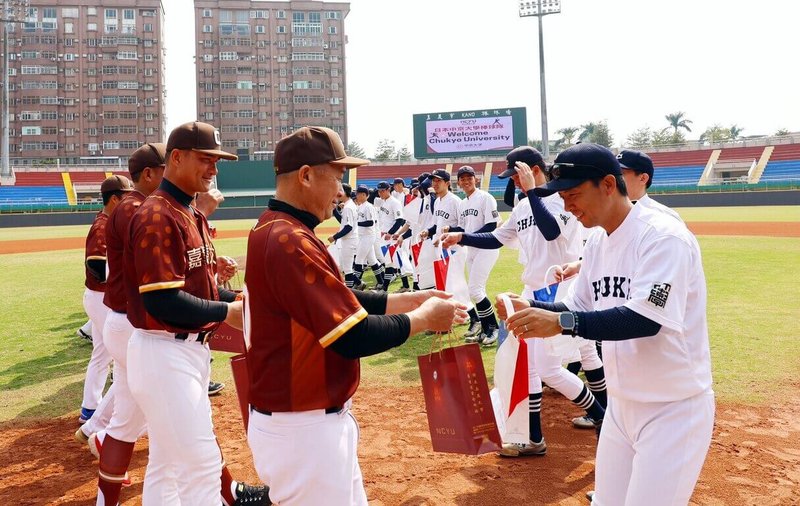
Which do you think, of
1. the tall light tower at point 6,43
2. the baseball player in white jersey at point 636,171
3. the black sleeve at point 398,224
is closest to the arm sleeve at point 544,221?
the baseball player in white jersey at point 636,171

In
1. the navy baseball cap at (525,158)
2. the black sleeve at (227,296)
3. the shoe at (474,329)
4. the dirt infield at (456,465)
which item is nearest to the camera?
the black sleeve at (227,296)

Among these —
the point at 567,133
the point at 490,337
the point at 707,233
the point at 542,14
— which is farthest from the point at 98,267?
the point at 567,133

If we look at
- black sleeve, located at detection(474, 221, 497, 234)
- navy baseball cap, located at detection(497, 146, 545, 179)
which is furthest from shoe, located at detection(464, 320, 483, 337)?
navy baseball cap, located at detection(497, 146, 545, 179)

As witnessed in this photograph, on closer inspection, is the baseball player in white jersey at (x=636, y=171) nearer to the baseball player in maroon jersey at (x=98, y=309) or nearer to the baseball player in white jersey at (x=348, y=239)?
the baseball player in maroon jersey at (x=98, y=309)

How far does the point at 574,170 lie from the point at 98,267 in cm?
389

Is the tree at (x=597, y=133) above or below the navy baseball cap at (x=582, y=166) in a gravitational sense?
above

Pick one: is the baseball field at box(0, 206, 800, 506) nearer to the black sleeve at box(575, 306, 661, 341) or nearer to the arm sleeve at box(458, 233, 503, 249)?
the black sleeve at box(575, 306, 661, 341)

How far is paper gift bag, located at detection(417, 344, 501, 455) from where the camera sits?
307cm

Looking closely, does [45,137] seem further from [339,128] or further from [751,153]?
[751,153]

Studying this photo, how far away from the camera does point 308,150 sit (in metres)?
2.43

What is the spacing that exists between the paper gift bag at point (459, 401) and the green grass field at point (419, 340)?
3.97 m

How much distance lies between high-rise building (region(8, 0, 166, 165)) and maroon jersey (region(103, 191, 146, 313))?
9203 cm

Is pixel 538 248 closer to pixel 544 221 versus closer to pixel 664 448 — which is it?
pixel 544 221

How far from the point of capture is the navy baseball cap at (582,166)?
8.98ft
